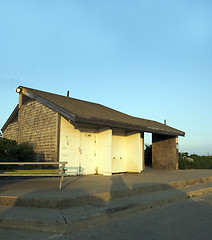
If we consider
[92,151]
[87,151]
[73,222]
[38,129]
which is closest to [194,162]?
[92,151]

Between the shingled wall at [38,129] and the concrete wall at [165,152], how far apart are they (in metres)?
8.77

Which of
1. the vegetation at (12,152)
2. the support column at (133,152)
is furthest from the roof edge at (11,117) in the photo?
the support column at (133,152)

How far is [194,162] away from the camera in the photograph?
1744cm

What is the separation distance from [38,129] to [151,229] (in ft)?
27.4

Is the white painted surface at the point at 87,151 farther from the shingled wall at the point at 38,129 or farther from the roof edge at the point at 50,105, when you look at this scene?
the roof edge at the point at 50,105

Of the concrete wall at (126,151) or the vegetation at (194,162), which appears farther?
the vegetation at (194,162)

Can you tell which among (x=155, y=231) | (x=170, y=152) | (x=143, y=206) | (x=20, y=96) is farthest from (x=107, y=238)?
(x=170, y=152)

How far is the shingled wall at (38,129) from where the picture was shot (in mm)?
9820

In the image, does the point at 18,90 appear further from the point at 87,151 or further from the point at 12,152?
the point at 87,151

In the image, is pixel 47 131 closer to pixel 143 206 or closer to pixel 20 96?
pixel 20 96

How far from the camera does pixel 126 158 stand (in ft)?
→ 39.5

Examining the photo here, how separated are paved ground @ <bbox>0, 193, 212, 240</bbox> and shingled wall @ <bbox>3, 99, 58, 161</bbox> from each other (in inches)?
219

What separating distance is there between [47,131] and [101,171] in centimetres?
328

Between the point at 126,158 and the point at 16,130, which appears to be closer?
the point at 126,158
